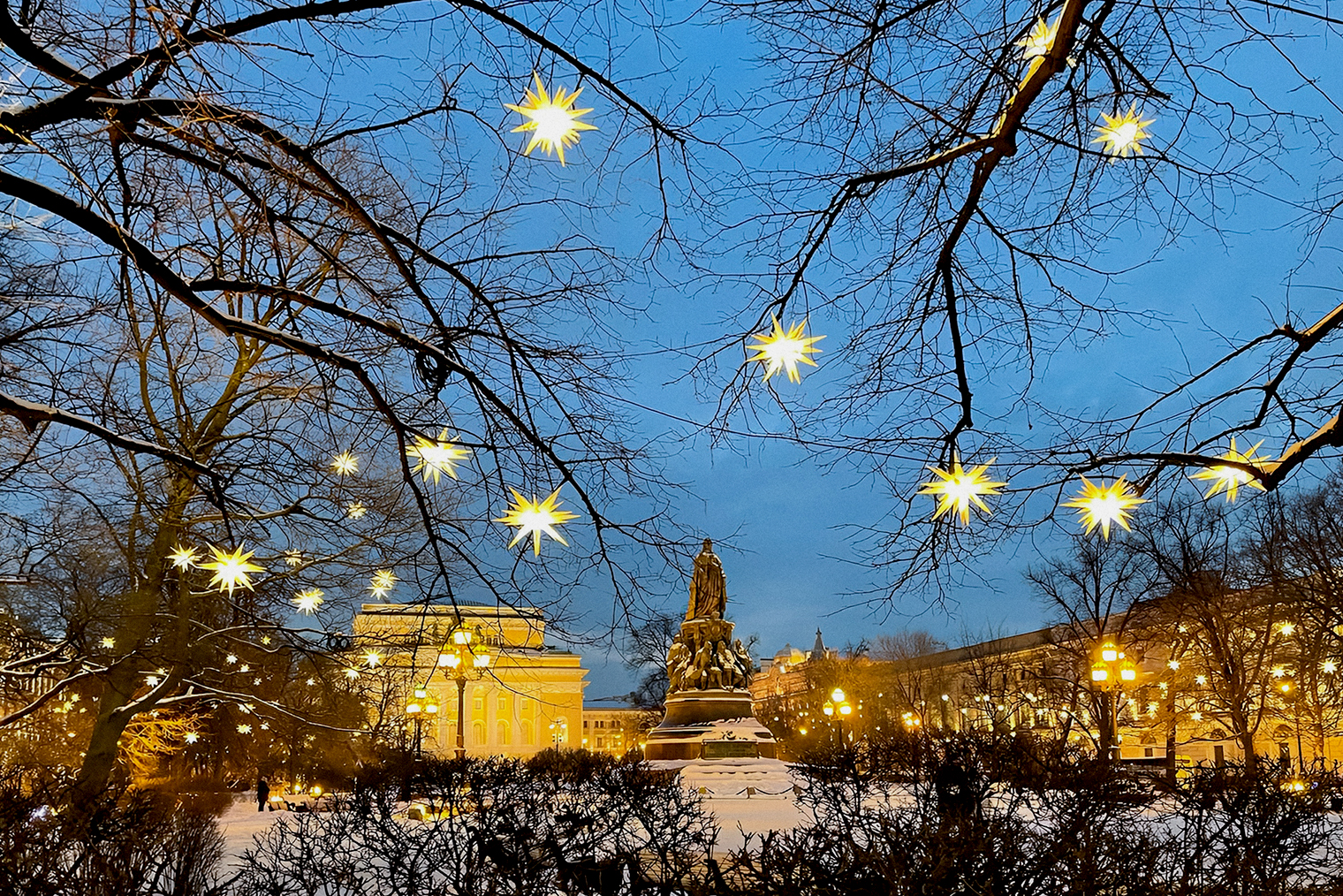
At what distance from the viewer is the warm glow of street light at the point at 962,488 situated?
15.7 ft

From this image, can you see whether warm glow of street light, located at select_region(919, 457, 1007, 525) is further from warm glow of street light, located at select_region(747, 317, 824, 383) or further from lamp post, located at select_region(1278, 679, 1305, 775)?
lamp post, located at select_region(1278, 679, 1305, 775)

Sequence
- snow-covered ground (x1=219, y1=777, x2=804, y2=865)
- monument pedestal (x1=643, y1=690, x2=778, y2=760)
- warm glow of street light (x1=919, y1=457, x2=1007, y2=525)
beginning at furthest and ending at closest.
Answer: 1. monument pedestal (x1=643, y1=690, x2=778, y2=760)
2. snow-covered ground (x1=219, y1=777, x2=804, y2=865)
3. warm glow of street light (x1=919, y1=457, x2=1007, y2=525)

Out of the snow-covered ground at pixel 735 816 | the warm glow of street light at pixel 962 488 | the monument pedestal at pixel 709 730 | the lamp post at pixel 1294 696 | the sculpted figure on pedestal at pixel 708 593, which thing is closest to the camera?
the warm glow of street light at pixel 962 488

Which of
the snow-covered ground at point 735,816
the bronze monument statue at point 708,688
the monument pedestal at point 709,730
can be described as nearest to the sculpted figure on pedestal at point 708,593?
the bronze monument statue at point 708,688

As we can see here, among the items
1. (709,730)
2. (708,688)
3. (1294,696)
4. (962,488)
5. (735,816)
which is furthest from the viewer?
(1294,696)

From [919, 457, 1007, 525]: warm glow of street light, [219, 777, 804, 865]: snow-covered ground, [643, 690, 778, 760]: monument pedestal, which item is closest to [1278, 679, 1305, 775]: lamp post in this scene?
[643, 690, 778, 760]: monument pedestal

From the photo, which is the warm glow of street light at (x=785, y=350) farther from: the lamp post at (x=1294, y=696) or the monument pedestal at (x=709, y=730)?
the lamp post at (x=1294, y=696)

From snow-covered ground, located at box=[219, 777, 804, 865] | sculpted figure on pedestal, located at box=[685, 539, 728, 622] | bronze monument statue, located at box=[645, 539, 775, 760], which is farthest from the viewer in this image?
sculpted figure on pedestal, located at box=[685, 539, 728, 622]

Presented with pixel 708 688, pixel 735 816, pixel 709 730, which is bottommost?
pixel 735 816

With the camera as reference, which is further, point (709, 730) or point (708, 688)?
point (708, 688)

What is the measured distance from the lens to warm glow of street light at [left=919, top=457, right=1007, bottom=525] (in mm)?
4793

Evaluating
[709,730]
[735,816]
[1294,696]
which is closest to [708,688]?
[709,730]

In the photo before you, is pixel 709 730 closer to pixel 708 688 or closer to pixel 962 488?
pixel 708 688

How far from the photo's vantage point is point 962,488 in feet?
15.8
